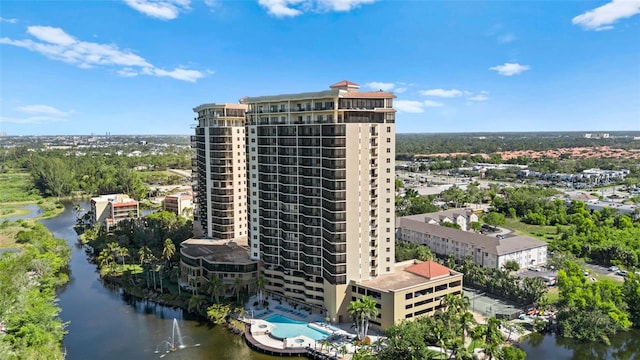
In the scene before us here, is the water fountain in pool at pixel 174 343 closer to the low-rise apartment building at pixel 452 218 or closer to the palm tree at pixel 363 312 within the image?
the palm tree at pixel 363 312

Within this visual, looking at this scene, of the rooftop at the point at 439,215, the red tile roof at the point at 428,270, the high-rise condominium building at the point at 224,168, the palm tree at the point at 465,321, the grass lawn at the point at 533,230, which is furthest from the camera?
the grass lawn at the point at 533,230

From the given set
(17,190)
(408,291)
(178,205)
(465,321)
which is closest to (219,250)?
(408,291)

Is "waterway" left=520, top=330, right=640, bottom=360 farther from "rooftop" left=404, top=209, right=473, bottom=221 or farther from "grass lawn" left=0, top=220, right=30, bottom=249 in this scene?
"grass lawn" left=0, top=220, right=30, bottom=249

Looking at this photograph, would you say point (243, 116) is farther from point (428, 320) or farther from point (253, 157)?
point (428, 320)

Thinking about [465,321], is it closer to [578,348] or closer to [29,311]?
[578,348]

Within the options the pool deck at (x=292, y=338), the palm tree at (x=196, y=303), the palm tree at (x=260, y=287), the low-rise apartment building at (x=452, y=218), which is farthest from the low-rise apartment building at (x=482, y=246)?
the palm tree at (x=196, y=303)

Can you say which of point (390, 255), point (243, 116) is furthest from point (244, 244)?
point (390, 255)
